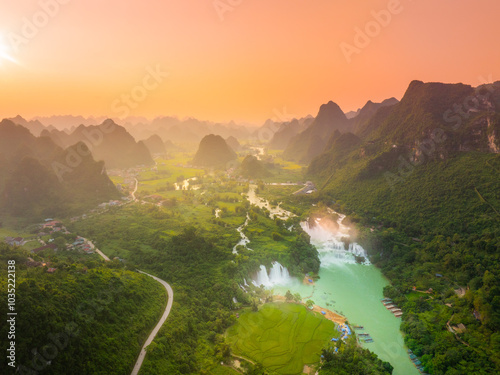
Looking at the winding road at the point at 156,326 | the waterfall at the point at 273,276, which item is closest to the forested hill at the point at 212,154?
the waterfall at the point at 273,276

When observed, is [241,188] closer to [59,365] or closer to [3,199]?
[3,199]

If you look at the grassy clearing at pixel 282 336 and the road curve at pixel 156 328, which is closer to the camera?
the road curve at pixel 156 328

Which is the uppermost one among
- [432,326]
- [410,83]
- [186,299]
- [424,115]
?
[410,83]

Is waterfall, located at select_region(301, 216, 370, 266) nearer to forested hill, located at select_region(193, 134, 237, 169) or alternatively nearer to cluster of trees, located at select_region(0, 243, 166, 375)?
cluster of trees, located at select_region(0, 243, 166, 375)

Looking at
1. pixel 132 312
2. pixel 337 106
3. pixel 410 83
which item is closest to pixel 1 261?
pixel 132 312

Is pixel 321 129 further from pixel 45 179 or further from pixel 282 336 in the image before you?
pixel 282 336

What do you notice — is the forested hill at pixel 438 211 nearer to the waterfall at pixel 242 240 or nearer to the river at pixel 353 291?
the river at pixel 353 291
